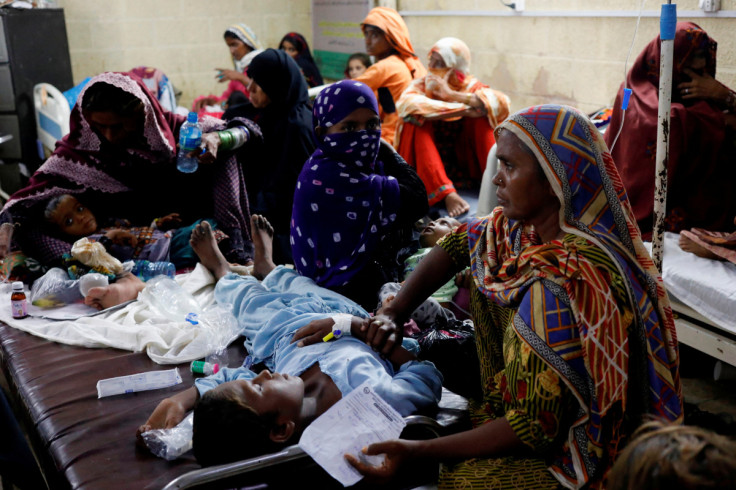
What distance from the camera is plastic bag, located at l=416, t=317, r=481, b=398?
7.77 feet

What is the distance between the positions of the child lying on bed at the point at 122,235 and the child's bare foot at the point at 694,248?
7.74 feet

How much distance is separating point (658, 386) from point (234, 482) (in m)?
1.09

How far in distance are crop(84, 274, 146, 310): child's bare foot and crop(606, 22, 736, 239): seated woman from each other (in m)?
2.48

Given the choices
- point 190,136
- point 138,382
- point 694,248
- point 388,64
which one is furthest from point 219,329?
point 388,64

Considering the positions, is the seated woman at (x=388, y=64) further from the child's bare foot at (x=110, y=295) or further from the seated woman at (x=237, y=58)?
the child's bare foot at (x=110, y=295)

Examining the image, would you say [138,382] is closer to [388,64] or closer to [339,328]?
[339,328]

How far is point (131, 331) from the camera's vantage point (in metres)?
2.82

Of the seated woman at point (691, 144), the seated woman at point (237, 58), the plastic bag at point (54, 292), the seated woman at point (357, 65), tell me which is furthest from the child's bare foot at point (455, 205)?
the seated woman at point (237, 58)

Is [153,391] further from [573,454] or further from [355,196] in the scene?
[573,454]

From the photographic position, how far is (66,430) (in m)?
2.23

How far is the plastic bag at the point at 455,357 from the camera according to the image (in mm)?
2367

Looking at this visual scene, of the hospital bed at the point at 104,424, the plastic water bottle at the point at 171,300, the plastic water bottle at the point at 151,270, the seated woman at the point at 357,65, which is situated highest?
the seated woman at the point at 357,65

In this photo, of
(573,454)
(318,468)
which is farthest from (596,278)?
(318,468)

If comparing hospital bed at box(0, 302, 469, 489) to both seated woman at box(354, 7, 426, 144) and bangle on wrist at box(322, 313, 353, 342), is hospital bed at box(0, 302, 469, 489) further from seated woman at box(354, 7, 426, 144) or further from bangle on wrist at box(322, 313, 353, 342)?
seated woman at box(354, 7, 426, 144)
